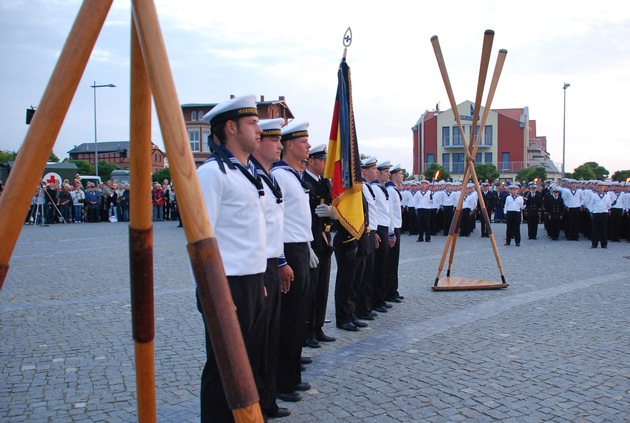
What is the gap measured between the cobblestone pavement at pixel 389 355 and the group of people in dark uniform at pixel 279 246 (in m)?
0.36

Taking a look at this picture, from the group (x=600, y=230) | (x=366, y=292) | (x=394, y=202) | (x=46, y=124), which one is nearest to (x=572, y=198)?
(x=600, y=230)

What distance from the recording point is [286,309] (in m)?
4.93

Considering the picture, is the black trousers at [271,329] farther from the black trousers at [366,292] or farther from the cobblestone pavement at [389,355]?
the black trousers at [366,292]

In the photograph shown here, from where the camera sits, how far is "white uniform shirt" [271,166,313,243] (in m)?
5.20

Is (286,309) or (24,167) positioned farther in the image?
(286,309)

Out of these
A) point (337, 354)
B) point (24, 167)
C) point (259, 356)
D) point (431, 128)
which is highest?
point (431, 128)

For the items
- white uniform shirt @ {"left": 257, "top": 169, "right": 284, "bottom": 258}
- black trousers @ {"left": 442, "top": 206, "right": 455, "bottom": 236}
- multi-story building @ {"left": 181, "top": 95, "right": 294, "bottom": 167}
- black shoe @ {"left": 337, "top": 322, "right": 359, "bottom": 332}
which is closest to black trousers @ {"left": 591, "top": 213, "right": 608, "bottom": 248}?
black trousers @ {"left": 442, "top": 206, "right": 455, "bottom": 236}

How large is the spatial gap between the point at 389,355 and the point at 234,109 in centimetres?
342

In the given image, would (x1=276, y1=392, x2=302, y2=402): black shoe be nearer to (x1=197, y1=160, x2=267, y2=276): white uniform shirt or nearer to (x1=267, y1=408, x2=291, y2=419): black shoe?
(x1=267, y1=408, x2=291, y2=419): black shoe

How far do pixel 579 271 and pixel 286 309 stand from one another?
360 inches

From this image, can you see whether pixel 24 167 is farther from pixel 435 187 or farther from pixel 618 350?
pixel 435 187

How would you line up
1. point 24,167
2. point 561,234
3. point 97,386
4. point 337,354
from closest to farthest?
1. point 24,167
2. point 97,386
3. point 337,354
4. point 561,234

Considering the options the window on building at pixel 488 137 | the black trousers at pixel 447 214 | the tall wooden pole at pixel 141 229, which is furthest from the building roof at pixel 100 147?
the tall wooden pole at pixel 141 229

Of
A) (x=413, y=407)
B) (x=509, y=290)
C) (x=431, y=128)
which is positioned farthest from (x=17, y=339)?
(x=431, y=128)
